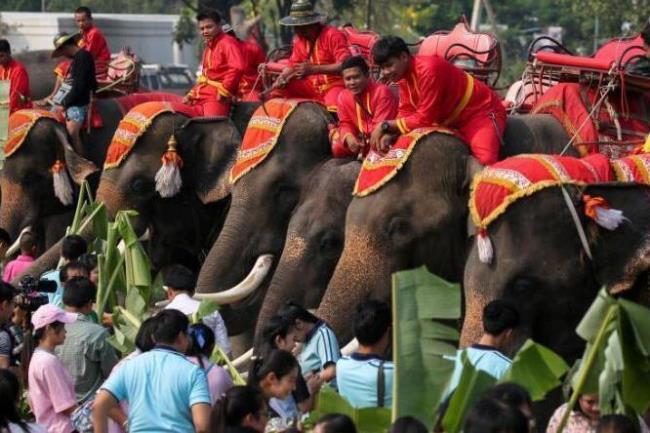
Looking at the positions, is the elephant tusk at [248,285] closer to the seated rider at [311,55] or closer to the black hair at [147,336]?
the seated rider at [311,55]

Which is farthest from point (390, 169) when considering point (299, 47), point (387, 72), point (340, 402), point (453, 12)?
point (453, 12)

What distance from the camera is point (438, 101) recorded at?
13039 millimetres

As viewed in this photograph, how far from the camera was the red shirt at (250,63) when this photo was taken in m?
17.3

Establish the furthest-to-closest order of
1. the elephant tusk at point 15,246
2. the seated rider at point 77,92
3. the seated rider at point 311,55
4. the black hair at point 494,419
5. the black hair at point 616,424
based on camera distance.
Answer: the seated rider at point 77,92
the elephant tusk at point 15,246
the seated rider at point 311,55
the black hair at point 616,424
the black hair at point 494,419

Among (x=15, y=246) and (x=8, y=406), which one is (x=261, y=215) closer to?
(x=15, y=246)

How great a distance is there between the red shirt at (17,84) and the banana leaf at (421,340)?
11.5m

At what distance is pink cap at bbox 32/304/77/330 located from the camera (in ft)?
35.8

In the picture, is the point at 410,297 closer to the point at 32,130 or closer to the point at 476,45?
the point at 476,45

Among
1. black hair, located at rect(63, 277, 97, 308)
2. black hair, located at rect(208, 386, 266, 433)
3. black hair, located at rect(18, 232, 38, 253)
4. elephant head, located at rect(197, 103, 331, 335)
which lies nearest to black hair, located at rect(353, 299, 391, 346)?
black hair, located at rect(208, 386, 266, 433)

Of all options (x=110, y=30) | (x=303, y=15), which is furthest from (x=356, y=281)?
(x=110, y=30)

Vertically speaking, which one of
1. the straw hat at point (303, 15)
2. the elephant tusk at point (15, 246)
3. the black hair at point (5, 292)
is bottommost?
the elephant tusk at point (15, 246)

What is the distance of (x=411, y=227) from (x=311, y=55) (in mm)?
3256

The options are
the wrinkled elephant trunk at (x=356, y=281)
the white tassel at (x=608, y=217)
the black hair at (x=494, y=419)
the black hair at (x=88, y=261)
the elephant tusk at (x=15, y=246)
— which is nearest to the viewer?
the black hair at (x=494, y=419)

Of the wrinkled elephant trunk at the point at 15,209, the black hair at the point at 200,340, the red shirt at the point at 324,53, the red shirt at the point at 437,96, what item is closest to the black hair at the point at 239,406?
the black hair at the point at 200,340
